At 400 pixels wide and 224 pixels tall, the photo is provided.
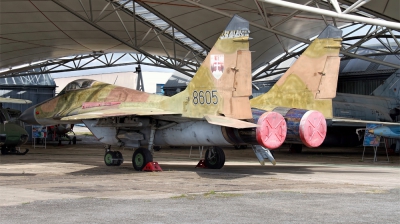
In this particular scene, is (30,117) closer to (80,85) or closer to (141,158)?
(80,85)

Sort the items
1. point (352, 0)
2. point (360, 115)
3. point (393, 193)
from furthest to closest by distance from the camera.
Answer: point (360, 115) → point (352, 0) → point (393, 193)

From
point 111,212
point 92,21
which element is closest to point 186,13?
point 92,21

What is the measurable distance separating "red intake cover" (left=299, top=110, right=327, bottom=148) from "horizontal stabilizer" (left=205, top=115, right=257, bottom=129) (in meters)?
1.33

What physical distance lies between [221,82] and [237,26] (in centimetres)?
142

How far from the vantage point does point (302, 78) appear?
15.5 metres

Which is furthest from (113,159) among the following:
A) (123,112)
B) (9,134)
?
(9,134)

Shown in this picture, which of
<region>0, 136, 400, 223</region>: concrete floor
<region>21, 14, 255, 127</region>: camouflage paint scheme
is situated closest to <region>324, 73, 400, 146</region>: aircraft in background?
<region>21, 14, 255, 127</region>: camouflage paint scheme

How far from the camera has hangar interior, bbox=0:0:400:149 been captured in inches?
898

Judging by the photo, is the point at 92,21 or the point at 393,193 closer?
the point at 393,193

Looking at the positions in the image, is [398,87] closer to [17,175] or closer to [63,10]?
[63,10]

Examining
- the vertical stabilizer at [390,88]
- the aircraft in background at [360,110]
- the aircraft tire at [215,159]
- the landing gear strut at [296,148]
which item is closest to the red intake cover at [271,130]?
the aircraft tire at [215,159]

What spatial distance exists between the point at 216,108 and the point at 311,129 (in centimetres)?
240

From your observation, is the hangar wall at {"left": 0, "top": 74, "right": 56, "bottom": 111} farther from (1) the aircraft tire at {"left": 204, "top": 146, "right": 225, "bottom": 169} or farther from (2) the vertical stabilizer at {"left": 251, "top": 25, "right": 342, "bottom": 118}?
(2) the vertical stabilizer at {"left": 251, "top": 25, "right": 342, "bottom": 118}

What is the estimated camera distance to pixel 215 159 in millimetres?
15719
